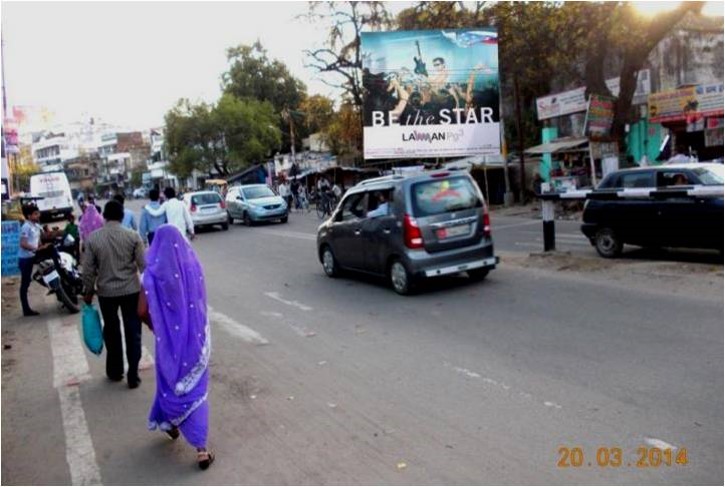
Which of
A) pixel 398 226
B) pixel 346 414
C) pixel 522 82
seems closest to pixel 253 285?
pixel 398 226

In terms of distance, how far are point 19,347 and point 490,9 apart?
1964cm

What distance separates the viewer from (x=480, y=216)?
32.4 feet

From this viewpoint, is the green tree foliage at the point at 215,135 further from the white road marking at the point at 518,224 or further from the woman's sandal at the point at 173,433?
the woman's sandal at the point at 173,433

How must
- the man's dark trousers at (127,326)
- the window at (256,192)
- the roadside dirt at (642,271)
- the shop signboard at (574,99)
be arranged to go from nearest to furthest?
the man's dark trousers at (127,326) < the roadside dirt at (642,271) < the shop signboard at (574,99) < the window at (256,192)

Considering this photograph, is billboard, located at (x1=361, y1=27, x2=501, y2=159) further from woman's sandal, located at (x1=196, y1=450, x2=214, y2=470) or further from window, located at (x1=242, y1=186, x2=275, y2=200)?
woman's sandal, located at (x1=196, y1=450, x2=214, y2=470)

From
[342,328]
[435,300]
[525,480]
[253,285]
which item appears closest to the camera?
[525,480]

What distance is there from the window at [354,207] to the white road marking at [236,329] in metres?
2.83

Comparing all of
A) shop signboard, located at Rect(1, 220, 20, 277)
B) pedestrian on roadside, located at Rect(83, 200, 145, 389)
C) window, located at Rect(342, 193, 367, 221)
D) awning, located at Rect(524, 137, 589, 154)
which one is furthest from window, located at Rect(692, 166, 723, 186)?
awning, located at Rect(524, 137, 589, 154)

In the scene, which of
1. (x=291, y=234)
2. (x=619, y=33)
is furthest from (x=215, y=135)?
(x=619, y=33)

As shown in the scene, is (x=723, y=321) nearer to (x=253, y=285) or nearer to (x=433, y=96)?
(x=253, y=285)

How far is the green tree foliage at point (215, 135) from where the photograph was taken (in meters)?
53.4

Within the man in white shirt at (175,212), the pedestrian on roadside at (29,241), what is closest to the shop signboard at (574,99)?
the man in white shirt at (175,212)

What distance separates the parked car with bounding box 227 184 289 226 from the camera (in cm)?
2573

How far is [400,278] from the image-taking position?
980 centimetres
